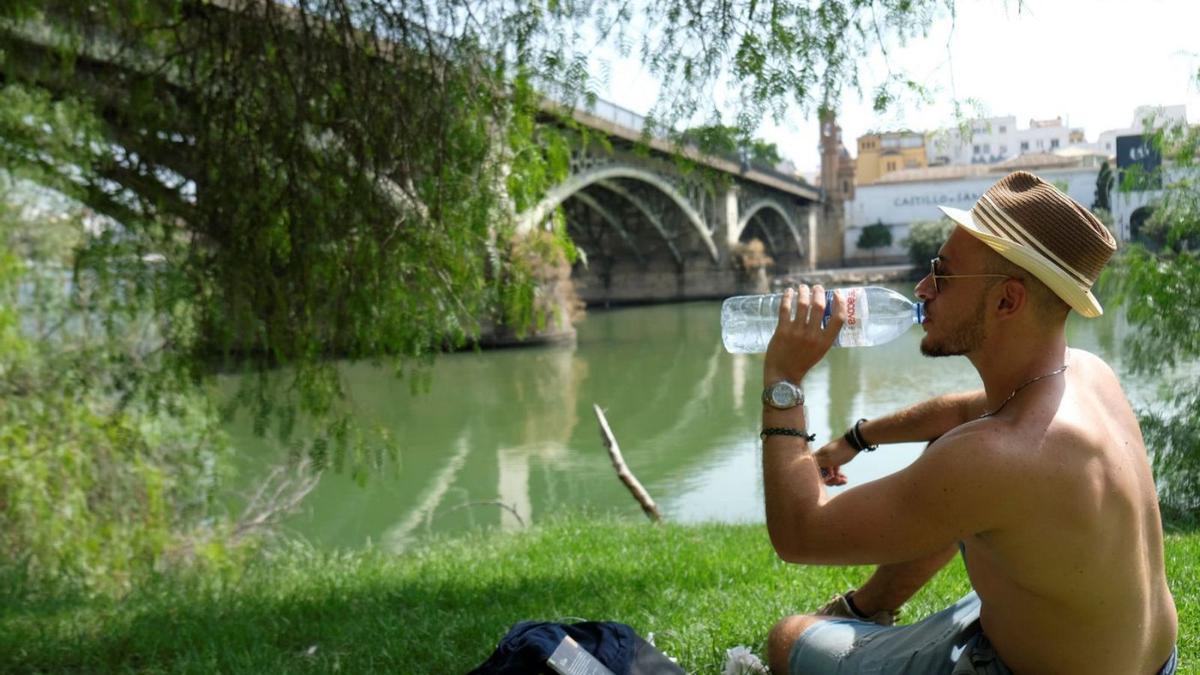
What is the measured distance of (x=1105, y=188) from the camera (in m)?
7.18

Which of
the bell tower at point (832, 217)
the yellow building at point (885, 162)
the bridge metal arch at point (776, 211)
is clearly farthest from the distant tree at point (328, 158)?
the yellow building at point (885, 162)

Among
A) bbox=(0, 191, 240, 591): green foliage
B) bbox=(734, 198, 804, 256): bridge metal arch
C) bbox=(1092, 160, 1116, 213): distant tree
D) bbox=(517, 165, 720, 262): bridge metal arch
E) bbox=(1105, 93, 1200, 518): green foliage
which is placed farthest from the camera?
bbox=(734, 198, 804, 256): bridge metal arch

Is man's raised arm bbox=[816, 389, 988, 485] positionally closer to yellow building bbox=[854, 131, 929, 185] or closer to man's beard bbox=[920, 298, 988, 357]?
man's beard bbox=[920, 298, 988, 357]

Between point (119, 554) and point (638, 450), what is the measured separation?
6.80 meters

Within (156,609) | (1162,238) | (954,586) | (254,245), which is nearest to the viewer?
(954,586)

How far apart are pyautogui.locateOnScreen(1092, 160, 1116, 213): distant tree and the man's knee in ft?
17.6

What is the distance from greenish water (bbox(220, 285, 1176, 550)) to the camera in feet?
28.4

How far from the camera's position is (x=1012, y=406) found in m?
1.63

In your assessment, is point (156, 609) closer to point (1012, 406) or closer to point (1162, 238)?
point (1012, 406)

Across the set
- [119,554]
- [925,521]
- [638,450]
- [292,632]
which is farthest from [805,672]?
[638,450]

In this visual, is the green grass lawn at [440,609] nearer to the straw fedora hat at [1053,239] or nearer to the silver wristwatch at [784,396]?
the silver wristwatch at [784,396]

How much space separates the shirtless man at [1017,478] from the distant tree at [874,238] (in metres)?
50.9

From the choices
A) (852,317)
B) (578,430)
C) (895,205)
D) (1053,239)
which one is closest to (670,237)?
(578,430)

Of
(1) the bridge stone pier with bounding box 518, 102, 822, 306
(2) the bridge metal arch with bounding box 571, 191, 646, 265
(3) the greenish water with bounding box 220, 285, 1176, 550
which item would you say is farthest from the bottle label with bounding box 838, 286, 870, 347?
(1) the bridge stone pier with bounding box 518, 102, 822, 306
